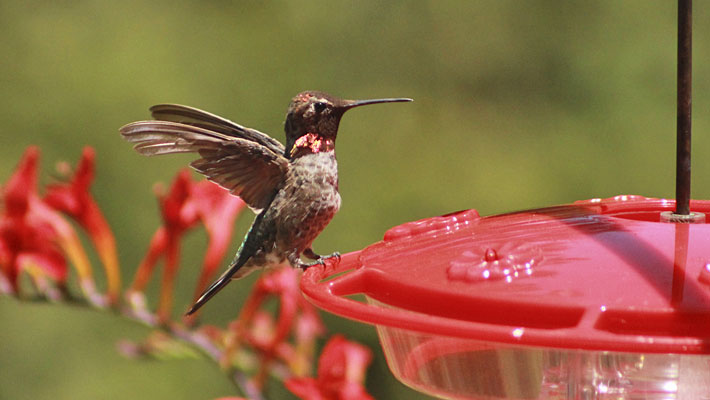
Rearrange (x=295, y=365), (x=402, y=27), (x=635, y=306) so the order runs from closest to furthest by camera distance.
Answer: (x=635, y=306) → (x=295, y=365) → (x=402, y=27)

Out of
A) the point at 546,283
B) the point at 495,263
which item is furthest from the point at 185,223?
the point at 546,283

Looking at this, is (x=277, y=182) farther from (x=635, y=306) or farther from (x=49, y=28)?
(x=49, y=28)

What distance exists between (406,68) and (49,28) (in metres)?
1.93

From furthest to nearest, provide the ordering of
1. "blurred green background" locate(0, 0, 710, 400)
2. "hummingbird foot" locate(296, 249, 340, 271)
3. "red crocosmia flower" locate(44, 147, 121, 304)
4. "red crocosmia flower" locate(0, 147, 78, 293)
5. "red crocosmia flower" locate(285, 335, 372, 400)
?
"blurred green background" locate(0, 0, 710, 400)
"red crocosmia flower" locate(44, 147, 121, 304)
"red crocosmia flower" locate(0, 147, 78, 293)
"hummingbird foot" locate(296, 249, 340, 271)
"red crocosmia flower" locate(285, 335, 372, 400)

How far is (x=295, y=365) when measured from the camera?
2.55m

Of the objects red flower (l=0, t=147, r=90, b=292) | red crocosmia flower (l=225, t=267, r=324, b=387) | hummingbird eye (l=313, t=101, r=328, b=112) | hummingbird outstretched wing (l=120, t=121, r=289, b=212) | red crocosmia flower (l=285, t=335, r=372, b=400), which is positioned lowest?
red crocosmia flower (l=225, t=267, r=324, b=387)

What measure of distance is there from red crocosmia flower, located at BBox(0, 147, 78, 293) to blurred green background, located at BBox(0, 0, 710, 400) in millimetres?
2064

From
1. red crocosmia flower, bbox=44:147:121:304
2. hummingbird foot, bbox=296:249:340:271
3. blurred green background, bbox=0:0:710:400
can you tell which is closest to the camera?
hummingbird foot, bbox=296:249:340:271

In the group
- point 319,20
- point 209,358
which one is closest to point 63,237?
point 209,358

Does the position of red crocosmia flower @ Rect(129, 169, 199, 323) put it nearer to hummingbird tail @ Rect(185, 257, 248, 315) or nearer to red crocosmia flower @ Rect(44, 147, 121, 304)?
red crocosmia flower @ Rect(44, 147, 121, 304)

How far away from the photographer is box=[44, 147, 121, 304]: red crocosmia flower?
2549 millimetres

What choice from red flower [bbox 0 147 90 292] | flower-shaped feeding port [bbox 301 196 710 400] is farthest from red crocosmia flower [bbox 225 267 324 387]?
flower-shaped feeding port [bbox 301 196 710 400]

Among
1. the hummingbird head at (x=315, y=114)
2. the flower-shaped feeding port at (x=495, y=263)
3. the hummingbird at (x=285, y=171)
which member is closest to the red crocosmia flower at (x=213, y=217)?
the hummingbird at (x=285, y=171)

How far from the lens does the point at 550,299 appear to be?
4.12 feet
